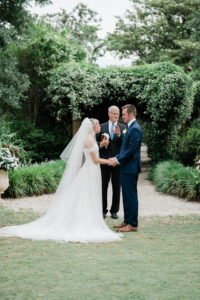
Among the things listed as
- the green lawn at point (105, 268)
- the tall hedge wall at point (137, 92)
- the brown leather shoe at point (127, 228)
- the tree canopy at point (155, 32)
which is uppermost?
the tree canopy at point (155, 32)

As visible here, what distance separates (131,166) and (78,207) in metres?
1.00

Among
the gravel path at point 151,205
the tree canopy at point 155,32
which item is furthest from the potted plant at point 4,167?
the tree canopy at point 155,32

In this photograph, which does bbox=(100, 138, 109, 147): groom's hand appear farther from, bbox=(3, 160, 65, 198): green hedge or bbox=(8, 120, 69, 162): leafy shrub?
bbox=(8, 120, 69, 162): leafy shrub

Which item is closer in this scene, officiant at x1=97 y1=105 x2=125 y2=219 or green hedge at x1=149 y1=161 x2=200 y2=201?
officiant at x1=97 y1=105 x2=125 y2=219

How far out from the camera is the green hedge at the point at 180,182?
371 inches

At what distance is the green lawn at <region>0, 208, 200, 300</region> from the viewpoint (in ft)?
10.7

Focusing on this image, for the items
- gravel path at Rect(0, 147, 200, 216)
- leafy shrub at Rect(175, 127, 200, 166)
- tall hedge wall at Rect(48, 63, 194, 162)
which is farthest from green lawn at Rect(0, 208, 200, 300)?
leafy shrub at Rect(175, 127, 200, 166)

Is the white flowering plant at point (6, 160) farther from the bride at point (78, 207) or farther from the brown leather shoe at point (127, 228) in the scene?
the brown leather shoe at point (127, 228)

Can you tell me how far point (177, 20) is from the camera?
26.2m

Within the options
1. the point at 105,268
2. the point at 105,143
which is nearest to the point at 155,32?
the point at 105,143

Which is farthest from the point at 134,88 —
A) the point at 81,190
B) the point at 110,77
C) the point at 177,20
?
the point at 177,20

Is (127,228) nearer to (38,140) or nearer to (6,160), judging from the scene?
(6,160)

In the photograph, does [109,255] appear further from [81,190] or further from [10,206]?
[10,206]

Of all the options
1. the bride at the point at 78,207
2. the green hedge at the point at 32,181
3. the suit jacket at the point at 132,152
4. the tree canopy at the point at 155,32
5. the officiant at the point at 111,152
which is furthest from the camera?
the tree canopy at the point at 155,32
